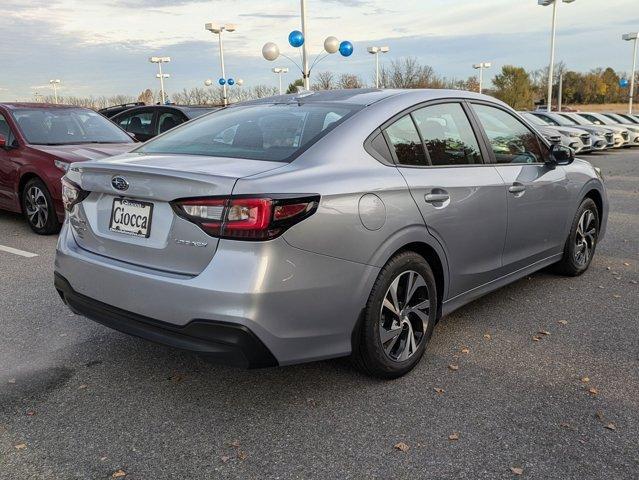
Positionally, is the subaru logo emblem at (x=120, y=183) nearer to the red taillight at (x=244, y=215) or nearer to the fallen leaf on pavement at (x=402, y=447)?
the red taillight at (x=244, y=215)

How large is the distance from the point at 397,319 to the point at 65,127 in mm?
6288

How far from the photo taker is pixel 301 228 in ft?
8.83

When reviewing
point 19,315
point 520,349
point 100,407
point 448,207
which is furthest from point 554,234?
point 19,315

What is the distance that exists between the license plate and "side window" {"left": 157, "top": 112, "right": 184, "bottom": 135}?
7888mm

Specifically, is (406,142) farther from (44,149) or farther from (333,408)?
(44,149)

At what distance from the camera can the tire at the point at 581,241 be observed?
5109 mm

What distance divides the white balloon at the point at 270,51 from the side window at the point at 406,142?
20.3 meters

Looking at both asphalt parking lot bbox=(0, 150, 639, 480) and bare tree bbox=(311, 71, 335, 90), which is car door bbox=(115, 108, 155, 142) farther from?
bare tree bbox=(311, 71, 335, 90)

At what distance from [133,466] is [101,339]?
1.55 m

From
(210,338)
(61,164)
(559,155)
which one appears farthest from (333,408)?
(61,164)

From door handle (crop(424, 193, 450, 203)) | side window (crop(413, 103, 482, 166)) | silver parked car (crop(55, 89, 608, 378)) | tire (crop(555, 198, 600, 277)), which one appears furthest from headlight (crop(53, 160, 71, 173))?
tire (crop(555, 198, 600, 277))

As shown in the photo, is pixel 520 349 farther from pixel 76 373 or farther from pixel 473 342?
pixel 76 373

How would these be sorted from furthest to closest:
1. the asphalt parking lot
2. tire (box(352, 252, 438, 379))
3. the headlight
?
1. the headlight
2. tire (box(352, 252, 438, 379))
3. the asphalt parking lot

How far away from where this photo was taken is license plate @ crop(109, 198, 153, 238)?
2855 millimetres
